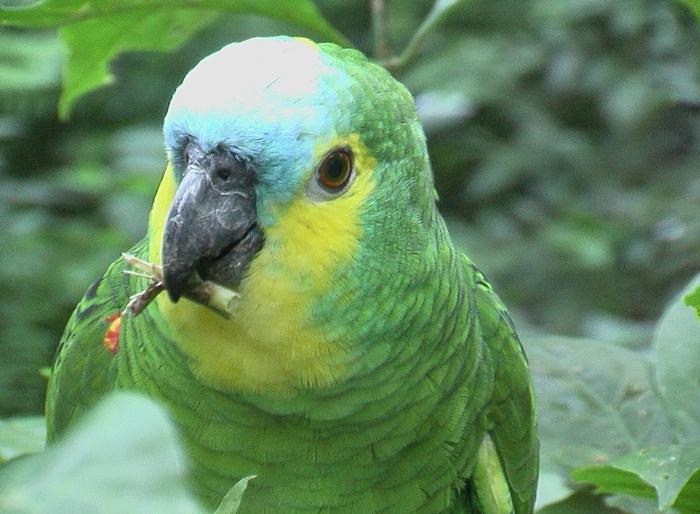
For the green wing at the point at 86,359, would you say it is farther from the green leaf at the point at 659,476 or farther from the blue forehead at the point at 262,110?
the green leaf at the point at 659,476

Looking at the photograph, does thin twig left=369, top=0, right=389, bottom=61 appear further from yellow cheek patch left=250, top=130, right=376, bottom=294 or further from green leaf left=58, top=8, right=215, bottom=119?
yellow cheek patch left=250, top=130, right=376, bottom=294

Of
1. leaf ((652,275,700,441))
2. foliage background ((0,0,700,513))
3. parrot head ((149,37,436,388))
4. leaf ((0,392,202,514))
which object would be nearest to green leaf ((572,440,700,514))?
leaf ((652,275,700,441))

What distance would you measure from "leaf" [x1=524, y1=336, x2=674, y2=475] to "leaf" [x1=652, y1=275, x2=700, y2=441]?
12cm

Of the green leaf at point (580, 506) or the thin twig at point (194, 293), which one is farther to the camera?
the green leaf at point (580, 506)

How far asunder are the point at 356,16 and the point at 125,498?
266 cm

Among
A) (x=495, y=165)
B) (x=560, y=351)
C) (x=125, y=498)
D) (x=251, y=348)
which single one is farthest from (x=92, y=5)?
(x=495, y=165)

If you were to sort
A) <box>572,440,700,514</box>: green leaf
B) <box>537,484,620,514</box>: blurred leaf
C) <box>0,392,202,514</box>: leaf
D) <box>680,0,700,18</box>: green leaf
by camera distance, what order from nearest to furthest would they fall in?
<box>0,392,202,514</box>: leaf < <box>572,440,700,514</box>: green leaf < <box>680,0,700,18</box>: green leaf < <box>537,484,620,514</box>: blurred leaf

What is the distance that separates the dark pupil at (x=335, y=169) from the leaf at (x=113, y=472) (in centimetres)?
54

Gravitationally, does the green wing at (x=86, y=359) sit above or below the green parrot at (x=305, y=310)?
below

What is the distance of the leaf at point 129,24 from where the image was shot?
1.18 metres

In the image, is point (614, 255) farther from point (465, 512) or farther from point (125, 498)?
point (125, 498)

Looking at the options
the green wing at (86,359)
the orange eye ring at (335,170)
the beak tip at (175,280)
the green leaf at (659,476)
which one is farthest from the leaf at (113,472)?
the green wing at (86,359)

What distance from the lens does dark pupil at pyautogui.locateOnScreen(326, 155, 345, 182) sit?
95 centimetres

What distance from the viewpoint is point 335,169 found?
0.96 meters
